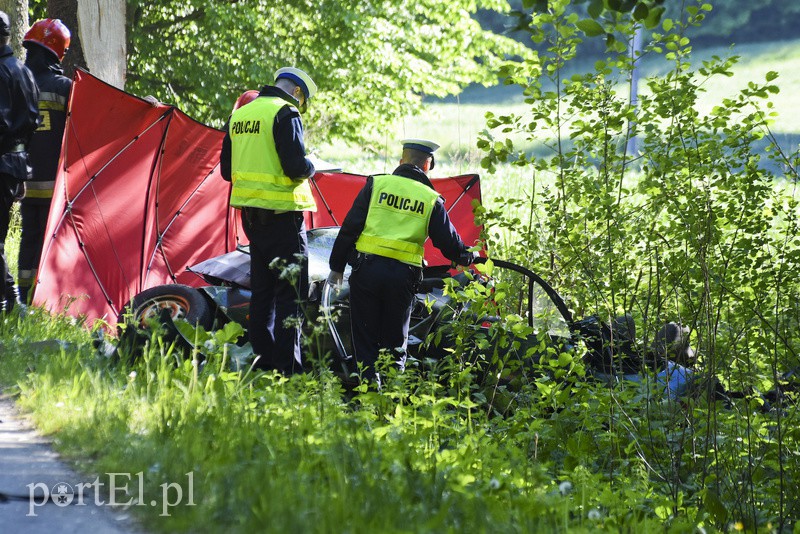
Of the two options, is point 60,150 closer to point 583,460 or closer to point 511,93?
point 583,460

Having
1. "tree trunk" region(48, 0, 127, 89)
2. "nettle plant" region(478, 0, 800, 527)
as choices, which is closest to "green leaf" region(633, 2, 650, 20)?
"nettle plant" region(478, 0, 800, 527)

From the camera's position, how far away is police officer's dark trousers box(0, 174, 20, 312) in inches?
253

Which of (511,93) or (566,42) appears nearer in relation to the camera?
(566,42)

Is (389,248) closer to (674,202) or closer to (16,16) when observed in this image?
(674,202)

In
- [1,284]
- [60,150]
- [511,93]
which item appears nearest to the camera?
[1,284]

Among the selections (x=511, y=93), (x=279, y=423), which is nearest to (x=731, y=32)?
(x=511, y=93)

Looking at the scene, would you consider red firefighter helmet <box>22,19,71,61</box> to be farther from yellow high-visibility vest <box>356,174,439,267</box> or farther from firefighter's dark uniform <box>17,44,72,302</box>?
yellow high-visibility vest <box>356,174,439,267</box>

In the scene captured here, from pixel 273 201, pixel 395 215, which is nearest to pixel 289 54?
pixel 395 215

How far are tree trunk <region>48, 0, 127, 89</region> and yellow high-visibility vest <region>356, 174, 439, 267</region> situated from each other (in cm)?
480

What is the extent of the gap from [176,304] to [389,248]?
5.43ft

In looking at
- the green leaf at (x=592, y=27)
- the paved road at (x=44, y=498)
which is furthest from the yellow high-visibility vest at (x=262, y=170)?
the green leaf at (x=592, y=27)

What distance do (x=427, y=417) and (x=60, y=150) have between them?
4.13m

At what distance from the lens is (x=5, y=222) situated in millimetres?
6543

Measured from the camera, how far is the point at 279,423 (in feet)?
Result: 13.3
